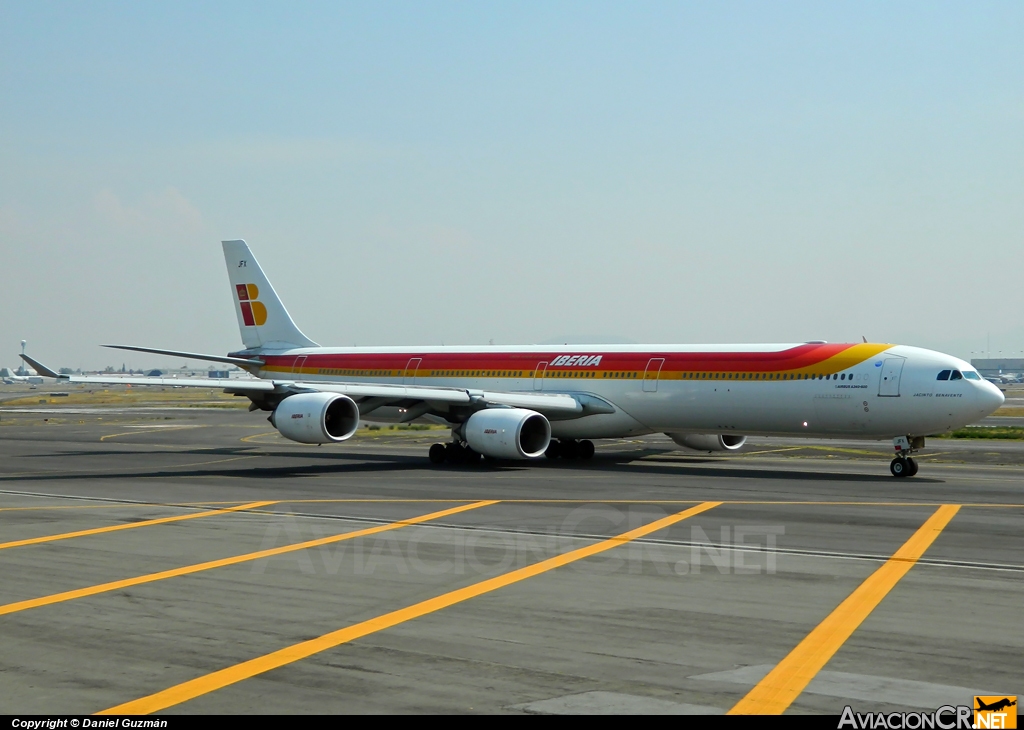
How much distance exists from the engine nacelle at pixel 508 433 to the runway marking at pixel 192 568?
11.0 metres

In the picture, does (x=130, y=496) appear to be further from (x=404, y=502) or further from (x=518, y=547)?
(x=518, y=547)

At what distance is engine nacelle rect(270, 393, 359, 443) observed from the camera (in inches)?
1241

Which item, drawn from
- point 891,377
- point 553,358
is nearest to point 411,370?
point 553,358

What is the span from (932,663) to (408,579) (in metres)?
7.00

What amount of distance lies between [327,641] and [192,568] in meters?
5.07

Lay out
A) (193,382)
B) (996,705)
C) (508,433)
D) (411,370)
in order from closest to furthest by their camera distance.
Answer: (996,705), (508,433), (193,382), (411,370)

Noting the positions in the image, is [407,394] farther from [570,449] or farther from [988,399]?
[988,399]

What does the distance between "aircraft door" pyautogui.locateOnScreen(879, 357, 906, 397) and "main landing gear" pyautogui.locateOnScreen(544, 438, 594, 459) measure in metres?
10.9

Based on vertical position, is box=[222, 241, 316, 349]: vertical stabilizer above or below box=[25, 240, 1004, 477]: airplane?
above

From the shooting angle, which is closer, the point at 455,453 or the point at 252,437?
the point at 455,453

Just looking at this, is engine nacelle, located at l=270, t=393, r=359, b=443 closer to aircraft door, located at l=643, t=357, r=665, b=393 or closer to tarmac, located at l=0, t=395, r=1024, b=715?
tarmac, located at l=0, t=395, r=1024, b=715

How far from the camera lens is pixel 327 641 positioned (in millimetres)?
10602

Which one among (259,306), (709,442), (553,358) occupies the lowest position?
(709,442)

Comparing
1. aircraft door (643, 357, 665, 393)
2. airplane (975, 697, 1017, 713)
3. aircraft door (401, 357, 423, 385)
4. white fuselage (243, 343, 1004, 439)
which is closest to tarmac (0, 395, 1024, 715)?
airplane (975, 697, 1017, 713)
